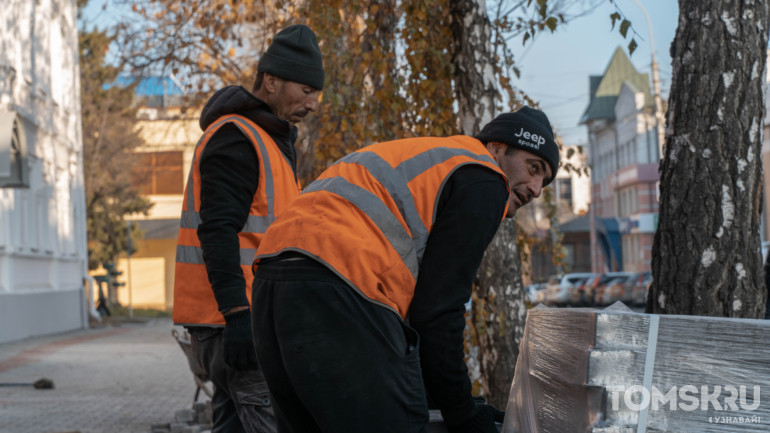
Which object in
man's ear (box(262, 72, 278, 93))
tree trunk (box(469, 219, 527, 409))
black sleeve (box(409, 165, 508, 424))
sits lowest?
tree trunk (box(469, 219, 527, 409))

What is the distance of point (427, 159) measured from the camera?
284 centimetres

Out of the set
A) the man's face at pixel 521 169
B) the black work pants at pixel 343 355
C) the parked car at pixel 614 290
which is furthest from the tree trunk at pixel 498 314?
the parked car at pixel 614 290

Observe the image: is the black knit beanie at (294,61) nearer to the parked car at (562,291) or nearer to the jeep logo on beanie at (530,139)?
the jeep logo on beanie at (530,139)

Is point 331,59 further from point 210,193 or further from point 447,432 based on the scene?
point 447,432

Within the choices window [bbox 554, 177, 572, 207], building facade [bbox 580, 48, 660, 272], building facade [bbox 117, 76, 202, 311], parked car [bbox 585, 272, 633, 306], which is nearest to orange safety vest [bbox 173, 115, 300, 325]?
parked car [bbox 585, 272, 633, 306]

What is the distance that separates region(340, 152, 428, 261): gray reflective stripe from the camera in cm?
277

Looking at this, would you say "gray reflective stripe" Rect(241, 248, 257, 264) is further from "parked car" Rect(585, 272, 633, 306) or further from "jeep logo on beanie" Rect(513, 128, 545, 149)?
"parked car" Rect(585, 272, 633, 306)

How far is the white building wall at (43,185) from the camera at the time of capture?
20.3 m

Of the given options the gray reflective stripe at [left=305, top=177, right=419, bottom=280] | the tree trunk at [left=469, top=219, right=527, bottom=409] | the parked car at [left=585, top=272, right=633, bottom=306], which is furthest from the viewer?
the parked car at [left=585, top=272, right=633, bottom=306]

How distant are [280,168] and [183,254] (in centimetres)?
45

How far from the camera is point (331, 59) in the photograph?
9.77m

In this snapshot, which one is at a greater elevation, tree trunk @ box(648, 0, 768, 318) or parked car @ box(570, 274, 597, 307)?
tree trunk @ box(648, 0, 768, 318)

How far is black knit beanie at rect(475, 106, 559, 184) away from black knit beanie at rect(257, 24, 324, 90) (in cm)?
112

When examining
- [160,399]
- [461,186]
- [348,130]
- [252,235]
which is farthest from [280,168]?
[160,399]
